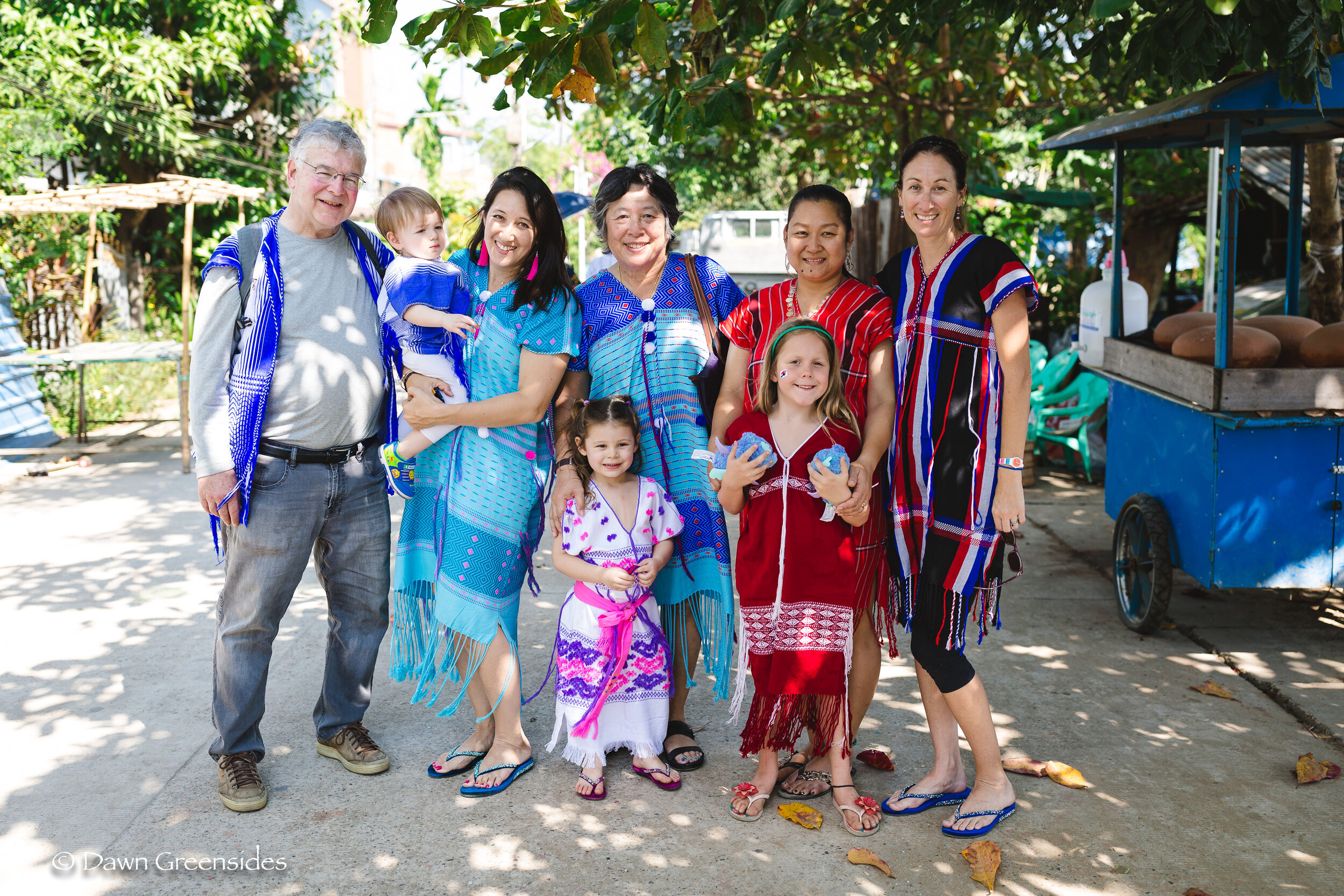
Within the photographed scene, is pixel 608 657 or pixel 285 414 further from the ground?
pixel 285 414

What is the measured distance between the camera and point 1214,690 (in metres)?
3.94

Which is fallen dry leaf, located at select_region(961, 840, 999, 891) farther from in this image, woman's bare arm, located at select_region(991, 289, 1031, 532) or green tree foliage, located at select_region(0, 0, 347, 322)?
green tree foliage, located at select_region(0, 0, 347, 322)

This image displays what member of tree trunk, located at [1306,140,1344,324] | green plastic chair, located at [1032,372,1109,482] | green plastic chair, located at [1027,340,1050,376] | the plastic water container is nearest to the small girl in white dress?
the plastic water container

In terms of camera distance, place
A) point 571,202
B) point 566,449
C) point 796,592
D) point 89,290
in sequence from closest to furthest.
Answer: point 796,592, point 566,449, point 571,202, point 89,290

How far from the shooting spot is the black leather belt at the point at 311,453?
3107mm

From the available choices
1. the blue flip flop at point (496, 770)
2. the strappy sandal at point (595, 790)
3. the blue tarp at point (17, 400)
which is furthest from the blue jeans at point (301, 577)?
the blue tarp at point (17, 400)

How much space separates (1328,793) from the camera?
3152mm

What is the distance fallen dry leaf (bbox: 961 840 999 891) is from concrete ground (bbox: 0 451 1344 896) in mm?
28

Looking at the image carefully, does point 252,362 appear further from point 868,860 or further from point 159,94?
point 159,94

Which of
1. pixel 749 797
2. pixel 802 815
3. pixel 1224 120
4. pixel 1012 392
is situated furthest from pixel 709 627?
pixel 1224 120

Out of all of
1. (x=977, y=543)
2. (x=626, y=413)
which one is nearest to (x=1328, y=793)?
(x=977, y=543)

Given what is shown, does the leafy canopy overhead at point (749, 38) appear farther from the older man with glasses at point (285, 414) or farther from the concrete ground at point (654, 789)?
the concrete ground at point (654, 789)

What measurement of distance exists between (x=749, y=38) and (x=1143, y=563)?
2767 mm

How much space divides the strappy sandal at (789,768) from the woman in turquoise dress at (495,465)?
0.80m
